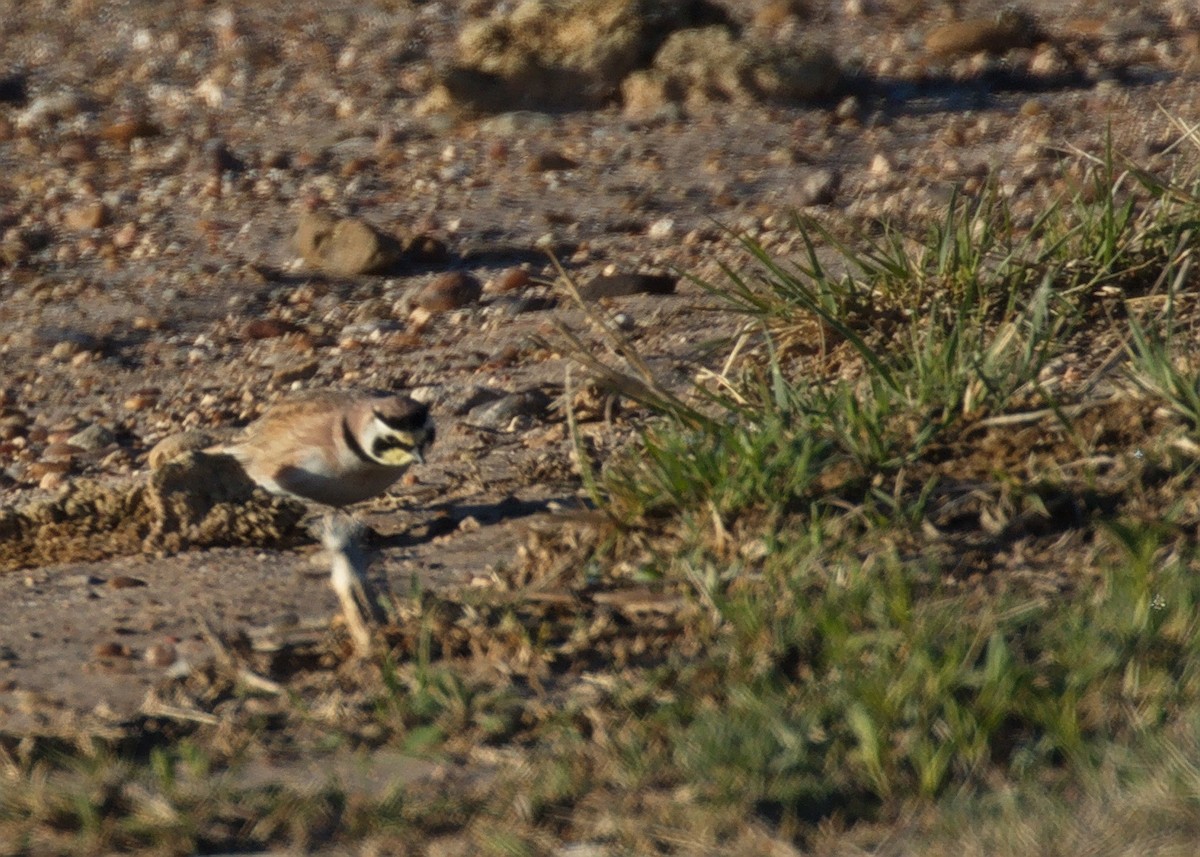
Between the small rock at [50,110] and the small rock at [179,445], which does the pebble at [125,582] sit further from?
the small rock at [50,110]

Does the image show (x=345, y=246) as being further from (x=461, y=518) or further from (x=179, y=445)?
(x=461, y=518)

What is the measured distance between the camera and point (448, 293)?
7535 millimetres

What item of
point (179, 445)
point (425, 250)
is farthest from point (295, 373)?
point (425, 250)

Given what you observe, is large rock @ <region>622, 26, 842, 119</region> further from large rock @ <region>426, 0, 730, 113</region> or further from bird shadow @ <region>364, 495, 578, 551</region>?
bird shadow @ <region>364, 495, 578, 551</region>

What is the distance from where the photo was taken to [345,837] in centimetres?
321

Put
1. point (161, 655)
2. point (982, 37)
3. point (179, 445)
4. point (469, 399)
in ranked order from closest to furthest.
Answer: point (161, 655), point (179, 445), point (469, 399), point (982, 37)

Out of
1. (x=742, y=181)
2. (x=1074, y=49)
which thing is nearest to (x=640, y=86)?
(x=742, y=181)

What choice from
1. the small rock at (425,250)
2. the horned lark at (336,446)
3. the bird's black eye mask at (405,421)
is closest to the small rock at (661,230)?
the small rock at (425,250)

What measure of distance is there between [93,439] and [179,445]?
29.6 inches

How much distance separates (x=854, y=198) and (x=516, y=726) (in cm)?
507

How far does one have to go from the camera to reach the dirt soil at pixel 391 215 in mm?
4891

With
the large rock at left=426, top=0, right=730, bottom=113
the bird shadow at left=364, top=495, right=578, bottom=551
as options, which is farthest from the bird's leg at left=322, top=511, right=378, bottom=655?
the large rock at left=426, top=0, right=730, bottom=113

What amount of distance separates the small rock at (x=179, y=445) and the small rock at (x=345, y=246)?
1979mm

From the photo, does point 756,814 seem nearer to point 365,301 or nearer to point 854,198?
point 365,301
